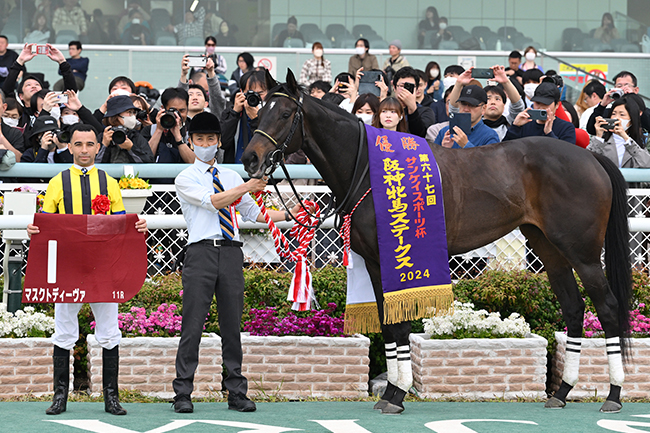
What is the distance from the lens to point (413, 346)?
21.4 feet

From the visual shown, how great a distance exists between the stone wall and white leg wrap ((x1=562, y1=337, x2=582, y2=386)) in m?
0.42

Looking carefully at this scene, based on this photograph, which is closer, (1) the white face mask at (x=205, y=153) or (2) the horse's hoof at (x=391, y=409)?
(2) the horse's hoof at (x=391, y=409)

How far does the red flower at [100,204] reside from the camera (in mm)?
5328

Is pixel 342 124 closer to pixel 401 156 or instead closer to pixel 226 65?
pixel 401 156

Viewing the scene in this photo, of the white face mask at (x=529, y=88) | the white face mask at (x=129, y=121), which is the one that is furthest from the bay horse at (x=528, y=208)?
the white face mask at (x=529, y=88)

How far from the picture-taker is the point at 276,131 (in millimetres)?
5195

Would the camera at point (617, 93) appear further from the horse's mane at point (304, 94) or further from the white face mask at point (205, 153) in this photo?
the white face mask at point (205, 153)

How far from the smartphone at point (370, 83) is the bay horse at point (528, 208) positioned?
9.79ft

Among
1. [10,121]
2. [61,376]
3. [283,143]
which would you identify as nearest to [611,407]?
[283,143]

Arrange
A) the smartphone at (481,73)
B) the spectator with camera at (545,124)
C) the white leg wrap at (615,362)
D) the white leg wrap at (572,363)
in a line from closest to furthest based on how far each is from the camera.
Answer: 1. the white leg wrap at (615,362)
2. the white leg wrap at (572,363)
3. the spectator with camera at (545,124)
4. the smartphone at (481,73)

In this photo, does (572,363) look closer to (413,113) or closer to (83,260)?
(413,113)

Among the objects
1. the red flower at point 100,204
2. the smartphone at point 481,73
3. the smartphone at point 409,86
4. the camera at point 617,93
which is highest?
the camera at point 617,93

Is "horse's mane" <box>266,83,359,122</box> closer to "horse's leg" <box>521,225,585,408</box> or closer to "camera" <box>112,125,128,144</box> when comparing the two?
"horse's leg" <box>521,225,585,408</box>

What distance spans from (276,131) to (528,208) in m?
1.99
